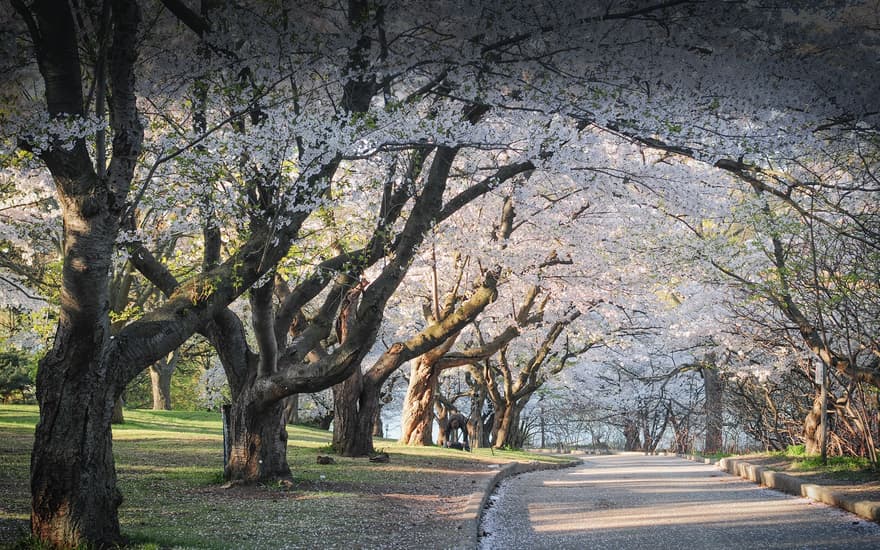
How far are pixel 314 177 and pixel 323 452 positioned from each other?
421 inches

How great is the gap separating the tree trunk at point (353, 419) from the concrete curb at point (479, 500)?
10.4ft

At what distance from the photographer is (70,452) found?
590 centimetres

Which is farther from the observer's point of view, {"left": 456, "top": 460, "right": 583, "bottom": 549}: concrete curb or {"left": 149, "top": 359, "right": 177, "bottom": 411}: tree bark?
{"left": 149, "top": 359, "right": 177, "bottom": 411}: tree bark

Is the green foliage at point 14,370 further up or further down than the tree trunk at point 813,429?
further up

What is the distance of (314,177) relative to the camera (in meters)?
8.89

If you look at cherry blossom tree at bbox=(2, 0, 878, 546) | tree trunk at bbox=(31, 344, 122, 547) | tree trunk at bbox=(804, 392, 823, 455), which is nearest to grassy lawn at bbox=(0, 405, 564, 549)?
tree trunk at bbox=(31, 344, 122, 547)

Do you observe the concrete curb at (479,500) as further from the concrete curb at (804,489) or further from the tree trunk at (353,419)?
the concrete curb at (804,489)

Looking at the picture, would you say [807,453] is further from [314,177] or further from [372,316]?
[314,177]

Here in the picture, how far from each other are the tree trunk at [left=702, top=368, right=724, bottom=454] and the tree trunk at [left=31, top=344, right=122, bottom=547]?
26.0 m

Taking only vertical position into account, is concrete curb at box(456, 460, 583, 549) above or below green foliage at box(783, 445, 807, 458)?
below

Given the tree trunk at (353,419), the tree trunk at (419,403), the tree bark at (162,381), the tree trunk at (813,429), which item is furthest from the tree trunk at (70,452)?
the tree bark at (162,381)

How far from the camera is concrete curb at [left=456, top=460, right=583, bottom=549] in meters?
7.70

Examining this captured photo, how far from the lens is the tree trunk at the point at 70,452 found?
582 cm

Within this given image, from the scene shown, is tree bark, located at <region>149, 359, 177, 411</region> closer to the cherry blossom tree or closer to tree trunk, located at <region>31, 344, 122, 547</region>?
the cherry blossom tree
